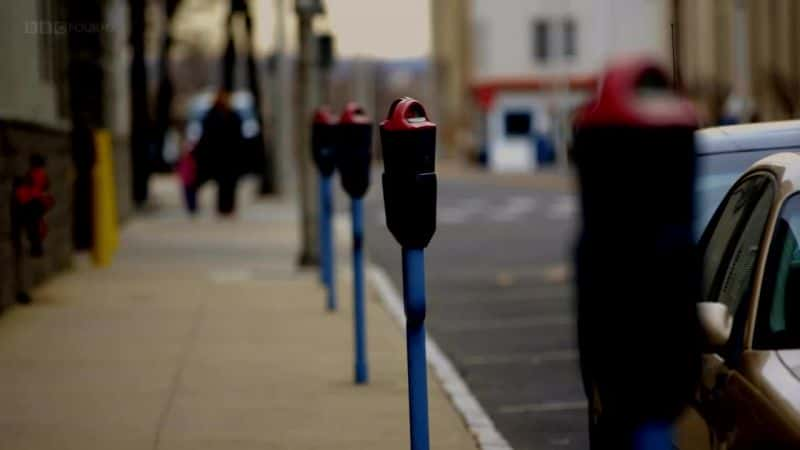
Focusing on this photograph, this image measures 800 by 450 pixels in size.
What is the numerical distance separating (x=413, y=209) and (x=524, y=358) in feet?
17.6

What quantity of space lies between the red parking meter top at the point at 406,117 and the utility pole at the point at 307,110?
446 inches

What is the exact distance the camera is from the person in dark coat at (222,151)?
2917 centimetres

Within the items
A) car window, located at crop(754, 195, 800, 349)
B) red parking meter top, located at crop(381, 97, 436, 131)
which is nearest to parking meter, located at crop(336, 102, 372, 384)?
red parking meter top, located at crop(381, 97, 436, 131)

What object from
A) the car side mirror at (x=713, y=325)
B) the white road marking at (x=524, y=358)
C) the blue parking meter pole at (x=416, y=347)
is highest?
the car side mirror at (x=713, y=325)

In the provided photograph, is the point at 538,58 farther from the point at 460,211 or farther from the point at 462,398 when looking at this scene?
the point at 462,398

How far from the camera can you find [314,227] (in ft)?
61.0

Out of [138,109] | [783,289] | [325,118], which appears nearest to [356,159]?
[325,118]

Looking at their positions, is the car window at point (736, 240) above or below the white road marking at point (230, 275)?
above

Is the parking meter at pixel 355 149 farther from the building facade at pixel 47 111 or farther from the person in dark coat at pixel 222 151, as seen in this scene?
the person in dark coat at pixel 222 151

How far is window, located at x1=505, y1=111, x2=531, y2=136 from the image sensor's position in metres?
80.6

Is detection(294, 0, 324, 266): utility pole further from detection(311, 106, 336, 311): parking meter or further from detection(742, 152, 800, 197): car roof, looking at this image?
detection(742, 152, 800, 197): car roof

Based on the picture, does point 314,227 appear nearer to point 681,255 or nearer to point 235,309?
point 235,309

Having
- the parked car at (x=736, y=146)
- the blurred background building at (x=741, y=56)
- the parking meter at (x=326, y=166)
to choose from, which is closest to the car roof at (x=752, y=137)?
the parked car at (x=736, y=146)

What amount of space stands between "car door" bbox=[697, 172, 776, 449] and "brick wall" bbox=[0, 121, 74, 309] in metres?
8.17
